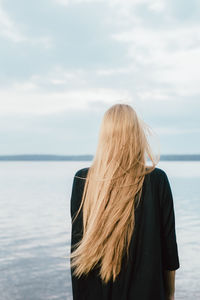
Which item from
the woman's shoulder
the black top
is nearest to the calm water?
the black top

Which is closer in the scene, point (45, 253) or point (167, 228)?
point (167, 228)

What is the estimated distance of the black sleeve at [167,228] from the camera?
2.11 m

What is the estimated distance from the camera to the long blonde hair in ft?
6.79

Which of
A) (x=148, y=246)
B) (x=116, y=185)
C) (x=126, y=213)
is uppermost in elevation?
(x=116, y=185)

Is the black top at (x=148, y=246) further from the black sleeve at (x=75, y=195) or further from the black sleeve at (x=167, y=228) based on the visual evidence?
the black sleeve at (x=75, y=195)

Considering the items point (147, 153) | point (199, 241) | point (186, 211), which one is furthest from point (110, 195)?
point (186, 211)

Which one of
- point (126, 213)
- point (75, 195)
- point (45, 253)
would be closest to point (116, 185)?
point (126, 213)

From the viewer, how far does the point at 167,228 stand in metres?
2.14

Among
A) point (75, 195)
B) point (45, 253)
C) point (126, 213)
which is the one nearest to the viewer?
point (126, 213)

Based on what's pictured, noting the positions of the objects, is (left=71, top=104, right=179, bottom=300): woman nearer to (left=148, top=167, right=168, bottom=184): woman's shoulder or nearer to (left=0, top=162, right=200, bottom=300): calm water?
(left=148, top=167, right=168, bottom=184): woman's shoulder

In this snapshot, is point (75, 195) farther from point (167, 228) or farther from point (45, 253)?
point (45, 253)

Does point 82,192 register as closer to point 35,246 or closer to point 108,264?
point 108,264

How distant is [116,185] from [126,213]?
0.48 ft

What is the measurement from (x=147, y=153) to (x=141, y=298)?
0.73 metres
